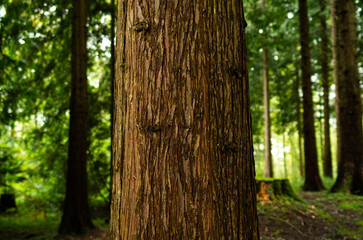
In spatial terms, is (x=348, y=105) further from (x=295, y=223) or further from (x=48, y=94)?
(x=48, y=94)

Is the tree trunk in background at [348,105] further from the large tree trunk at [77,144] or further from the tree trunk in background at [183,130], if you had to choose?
the tree trunk in background at [183,130]

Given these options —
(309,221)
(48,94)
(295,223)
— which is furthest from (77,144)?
(309,221)

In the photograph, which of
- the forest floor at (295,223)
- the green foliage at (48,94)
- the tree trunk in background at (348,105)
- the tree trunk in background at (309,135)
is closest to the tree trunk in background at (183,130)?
the forest floor at (295,223)

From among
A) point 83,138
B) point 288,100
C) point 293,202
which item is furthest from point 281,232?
point 288,100

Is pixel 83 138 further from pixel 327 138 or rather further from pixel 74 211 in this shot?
pixel 327 138

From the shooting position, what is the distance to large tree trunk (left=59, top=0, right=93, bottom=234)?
6.28 m

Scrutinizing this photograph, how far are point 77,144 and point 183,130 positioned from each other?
569 centimetres

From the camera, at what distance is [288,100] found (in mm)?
17391

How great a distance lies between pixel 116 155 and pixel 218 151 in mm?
628

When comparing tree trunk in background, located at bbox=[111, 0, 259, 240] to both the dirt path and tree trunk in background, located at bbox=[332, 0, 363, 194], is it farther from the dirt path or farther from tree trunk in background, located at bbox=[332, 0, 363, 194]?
tree trunk in background, located at bbox=[332, 0, 363, 194]

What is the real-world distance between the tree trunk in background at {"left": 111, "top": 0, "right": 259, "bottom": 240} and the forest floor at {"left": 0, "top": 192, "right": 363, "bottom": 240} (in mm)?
3996

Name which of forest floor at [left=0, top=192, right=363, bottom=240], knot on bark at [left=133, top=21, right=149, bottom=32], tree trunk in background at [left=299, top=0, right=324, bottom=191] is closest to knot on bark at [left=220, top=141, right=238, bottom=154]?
knot on bark at [left=133, top=21, right=149, bottom=32]

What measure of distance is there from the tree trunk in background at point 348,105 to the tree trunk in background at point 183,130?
26.6 ft

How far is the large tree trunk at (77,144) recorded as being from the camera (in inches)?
247
